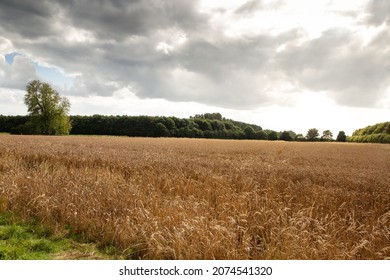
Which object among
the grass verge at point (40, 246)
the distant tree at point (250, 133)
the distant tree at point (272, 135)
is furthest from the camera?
the distant tree at point (272, 135)

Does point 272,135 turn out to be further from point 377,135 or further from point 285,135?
point 377,135

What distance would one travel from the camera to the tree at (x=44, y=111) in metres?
69.2

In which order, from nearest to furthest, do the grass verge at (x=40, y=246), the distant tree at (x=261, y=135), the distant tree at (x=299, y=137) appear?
the grass verge at (x=40, y=246), the distant tree at (x=299, y=137), the distant tree at (x=261, y=135)

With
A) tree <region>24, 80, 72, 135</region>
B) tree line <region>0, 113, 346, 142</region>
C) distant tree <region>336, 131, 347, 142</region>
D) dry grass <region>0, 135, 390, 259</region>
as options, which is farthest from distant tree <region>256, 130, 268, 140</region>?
dry grass <region>0, 135, 390, 259</region>

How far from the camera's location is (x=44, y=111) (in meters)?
70.5

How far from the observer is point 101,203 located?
7.04m

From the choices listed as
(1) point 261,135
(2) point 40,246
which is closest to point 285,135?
(1) point 261,135

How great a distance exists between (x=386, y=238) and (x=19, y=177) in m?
9.53

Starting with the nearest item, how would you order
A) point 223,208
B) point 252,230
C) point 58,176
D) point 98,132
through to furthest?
1. point 252,230
2. point 223,208
3. point 58,176
4. point 98,132

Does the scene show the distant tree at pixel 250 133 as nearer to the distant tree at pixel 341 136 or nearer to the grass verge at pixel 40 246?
the distant tree at pixel 341 136

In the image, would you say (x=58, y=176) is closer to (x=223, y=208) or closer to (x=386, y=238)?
(x=223, y=208)

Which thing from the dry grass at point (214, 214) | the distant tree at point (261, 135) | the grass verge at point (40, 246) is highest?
the distant tree at point (261, 135)

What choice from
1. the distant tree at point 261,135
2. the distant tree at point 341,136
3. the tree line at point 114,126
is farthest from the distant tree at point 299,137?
the distant tree at point 341,136
